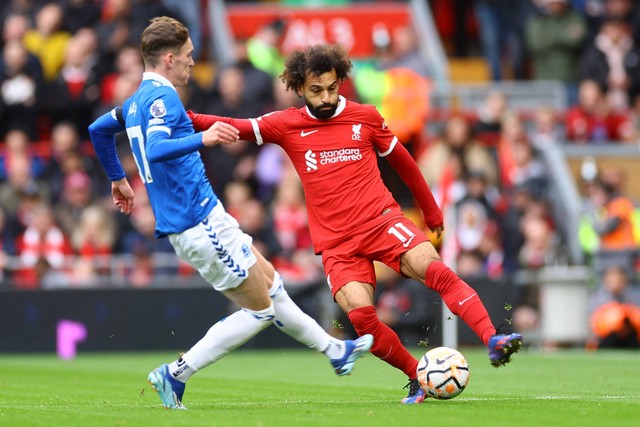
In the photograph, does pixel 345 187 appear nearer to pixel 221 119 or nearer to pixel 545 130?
pixel 221 119

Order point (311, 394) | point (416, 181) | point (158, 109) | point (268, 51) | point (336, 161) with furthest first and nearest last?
point (268, 51) → point (311, 394) → point (416, 181) → point (336, 161) → point (158, 109)

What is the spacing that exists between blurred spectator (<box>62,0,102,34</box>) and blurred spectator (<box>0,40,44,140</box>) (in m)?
1.03

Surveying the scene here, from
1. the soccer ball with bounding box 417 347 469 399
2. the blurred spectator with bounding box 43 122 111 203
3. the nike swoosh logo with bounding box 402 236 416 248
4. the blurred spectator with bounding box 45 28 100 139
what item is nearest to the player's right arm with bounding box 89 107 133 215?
the nike swoosh logo with bounding box 402 236 416 248

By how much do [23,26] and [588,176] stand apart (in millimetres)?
8191

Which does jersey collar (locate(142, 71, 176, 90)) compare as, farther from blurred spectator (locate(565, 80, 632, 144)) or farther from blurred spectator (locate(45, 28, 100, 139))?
blurred spectator (locate(565, 80, 632, 144))

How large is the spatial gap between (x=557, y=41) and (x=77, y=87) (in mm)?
7231

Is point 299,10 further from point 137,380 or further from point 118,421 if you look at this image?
point 118,421

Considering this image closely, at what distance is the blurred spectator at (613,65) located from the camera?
2134cm

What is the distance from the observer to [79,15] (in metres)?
20.9

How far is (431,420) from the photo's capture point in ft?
26.4

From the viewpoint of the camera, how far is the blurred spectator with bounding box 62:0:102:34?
2075cm

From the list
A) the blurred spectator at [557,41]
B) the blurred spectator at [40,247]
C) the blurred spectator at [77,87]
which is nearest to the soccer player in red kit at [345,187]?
the blurred spectator at [40,247]

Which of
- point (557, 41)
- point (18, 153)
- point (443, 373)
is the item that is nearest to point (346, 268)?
point (443, 373)

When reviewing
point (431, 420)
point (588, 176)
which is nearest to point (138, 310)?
point (588, 176)
